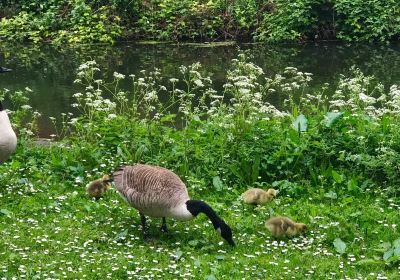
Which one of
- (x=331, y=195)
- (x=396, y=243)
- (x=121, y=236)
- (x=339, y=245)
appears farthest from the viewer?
(x=331, y=195)

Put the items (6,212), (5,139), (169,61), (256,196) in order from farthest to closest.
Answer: (169,61), (5,139), (256,196), (6,212)

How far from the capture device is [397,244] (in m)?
6.29

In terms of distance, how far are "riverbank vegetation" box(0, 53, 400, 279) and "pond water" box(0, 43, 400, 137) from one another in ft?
20.8

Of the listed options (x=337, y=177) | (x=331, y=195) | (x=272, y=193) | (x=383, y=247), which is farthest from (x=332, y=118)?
(x=383, y=247)

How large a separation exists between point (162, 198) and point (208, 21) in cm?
1734

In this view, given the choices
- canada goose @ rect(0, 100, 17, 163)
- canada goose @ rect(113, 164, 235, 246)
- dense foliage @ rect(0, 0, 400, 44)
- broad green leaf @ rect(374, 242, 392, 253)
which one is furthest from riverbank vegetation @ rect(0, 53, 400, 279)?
dense foliage @ rect(0, 0, 400, 44)

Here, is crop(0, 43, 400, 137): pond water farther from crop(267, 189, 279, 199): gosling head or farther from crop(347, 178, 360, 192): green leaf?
crop(347, 178, 360, 192): green leaf

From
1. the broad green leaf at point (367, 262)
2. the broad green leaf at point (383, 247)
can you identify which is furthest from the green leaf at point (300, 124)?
the broad green leaf at point (367, 262)

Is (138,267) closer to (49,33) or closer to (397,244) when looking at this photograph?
(397,244)

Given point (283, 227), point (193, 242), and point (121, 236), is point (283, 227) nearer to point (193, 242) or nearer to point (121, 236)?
point (193, 242)

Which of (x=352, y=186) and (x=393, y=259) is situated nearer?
(x=393, y=259)

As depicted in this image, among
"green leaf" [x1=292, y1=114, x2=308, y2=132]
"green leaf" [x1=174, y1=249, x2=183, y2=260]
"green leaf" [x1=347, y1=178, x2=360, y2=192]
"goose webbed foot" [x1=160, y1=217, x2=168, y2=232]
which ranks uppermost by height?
"green leaf" [x1=292, y1=114, x2=308, y2=132]

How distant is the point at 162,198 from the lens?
6.50 meters

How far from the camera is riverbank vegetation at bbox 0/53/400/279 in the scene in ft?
20.1
